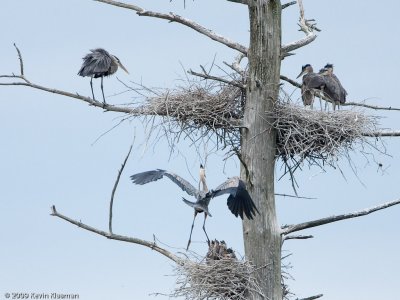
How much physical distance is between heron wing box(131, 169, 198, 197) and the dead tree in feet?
1.45

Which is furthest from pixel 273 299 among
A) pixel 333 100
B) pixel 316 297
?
pixel 333 100

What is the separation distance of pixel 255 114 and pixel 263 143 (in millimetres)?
272

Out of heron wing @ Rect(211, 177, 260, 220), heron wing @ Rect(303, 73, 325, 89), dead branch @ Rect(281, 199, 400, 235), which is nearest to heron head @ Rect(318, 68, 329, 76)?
heron wing @ Rect(303, 73, 325, 89)

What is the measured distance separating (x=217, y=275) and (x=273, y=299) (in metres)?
0.54

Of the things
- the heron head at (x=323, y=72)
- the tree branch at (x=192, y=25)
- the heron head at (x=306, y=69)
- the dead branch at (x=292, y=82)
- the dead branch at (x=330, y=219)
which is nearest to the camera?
the dead branch at (x=330, y=219)

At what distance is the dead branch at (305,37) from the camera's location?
33.1 feet

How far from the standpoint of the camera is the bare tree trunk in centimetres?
946

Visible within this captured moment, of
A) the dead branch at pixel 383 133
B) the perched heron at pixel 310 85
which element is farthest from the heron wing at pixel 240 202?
the perched heron at pixel 310 85

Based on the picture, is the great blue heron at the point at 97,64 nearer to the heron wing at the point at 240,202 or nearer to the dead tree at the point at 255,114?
the dead tree at the point at 255,114

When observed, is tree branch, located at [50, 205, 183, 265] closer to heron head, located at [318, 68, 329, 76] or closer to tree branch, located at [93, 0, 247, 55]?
tree branch, located at [93, 0, 247, 55]

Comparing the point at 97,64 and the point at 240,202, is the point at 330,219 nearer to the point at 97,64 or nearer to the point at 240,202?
the point at 240,202

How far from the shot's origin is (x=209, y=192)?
972 centimetres

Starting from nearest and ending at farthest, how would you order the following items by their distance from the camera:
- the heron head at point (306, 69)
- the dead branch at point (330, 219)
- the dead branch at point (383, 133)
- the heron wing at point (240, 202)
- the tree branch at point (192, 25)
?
the heron wing at point (240, 202), the dead branch at point (330, 219), the tree branch at point (192, 25), the dead branch at point (383, 133), the heron head at point (306, 69)

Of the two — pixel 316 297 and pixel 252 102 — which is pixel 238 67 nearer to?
Result: pixel 252 102
